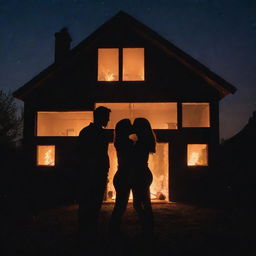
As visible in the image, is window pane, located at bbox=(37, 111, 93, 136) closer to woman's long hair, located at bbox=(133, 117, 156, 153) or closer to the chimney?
the chimney

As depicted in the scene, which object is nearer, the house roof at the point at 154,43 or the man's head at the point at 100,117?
the man's head at the point at 100,117

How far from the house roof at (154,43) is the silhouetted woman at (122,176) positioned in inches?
272

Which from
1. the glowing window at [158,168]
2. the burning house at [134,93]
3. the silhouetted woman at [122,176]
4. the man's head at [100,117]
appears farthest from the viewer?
the glowing window at [158,168]

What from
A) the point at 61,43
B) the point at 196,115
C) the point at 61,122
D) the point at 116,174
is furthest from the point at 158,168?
the point at 116,174

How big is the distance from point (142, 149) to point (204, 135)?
22.0 ft

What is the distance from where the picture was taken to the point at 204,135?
10.3m

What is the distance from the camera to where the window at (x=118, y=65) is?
428 inches

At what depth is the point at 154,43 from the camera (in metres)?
10.7

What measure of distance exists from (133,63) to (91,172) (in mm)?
8381

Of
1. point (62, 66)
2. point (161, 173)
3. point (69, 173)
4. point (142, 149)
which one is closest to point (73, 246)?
point (142, 149)

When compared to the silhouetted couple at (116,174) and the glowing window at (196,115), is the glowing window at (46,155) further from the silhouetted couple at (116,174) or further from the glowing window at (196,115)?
the silhouetted couple at (116,174)

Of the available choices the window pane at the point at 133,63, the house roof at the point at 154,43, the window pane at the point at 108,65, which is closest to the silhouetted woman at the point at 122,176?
the house roof at the point at 154,43

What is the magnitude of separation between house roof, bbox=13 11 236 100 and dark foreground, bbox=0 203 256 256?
15.3 ft

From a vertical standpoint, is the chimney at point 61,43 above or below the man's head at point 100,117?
above
